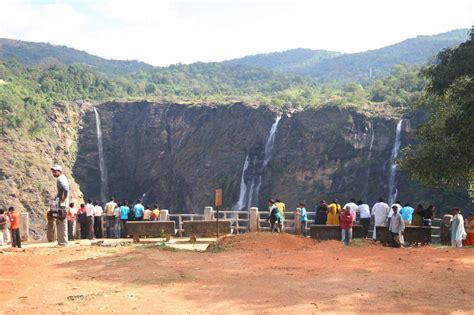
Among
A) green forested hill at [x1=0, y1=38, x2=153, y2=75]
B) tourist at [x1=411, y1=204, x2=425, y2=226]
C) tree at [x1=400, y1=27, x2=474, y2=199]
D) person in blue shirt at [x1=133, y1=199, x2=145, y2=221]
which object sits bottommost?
tourist at [x1=411, y1=204, x2=425, y2=226]

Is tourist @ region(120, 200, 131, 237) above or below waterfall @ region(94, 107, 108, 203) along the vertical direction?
below

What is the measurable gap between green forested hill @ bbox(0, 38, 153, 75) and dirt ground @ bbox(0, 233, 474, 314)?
12658cm

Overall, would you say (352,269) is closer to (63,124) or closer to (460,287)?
(460,287)

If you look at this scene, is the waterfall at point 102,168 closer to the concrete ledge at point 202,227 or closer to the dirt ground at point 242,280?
the concrete ledge at point 202,227

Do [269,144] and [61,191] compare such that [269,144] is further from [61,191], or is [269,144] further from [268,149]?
[61,191]

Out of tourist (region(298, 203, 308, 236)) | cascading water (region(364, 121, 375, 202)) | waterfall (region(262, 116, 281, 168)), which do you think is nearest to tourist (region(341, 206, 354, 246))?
tourist (region(298, 203, 308, 236))

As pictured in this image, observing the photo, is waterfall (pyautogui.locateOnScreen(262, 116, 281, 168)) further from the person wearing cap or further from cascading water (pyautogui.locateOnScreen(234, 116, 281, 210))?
the person wearing cap

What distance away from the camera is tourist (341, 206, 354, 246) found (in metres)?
16.5

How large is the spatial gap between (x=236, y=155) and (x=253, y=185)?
155 inches

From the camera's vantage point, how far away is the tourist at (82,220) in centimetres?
2073

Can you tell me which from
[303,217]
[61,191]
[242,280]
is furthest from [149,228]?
[242,280]

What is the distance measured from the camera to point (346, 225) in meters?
16.6

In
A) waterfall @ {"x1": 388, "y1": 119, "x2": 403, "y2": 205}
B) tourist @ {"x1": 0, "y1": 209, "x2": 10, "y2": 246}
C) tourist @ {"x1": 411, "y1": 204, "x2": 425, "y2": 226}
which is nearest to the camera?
tourist @ {"x1": 0, "y1": 209, "x2": 10, "y2": 246}

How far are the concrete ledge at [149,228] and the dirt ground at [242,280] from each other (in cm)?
316
